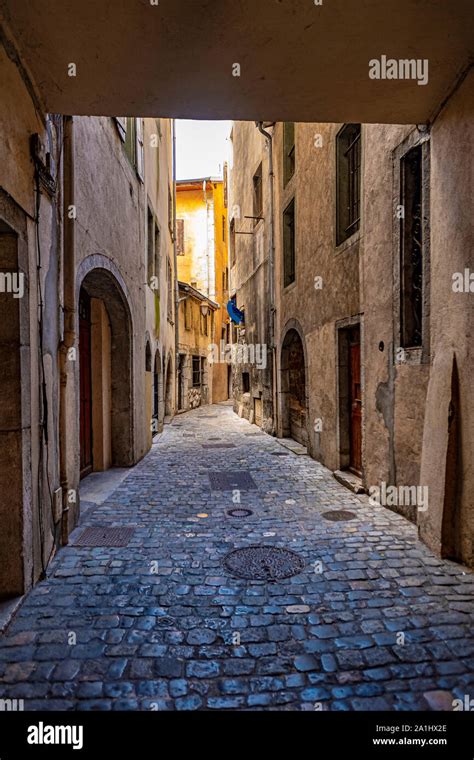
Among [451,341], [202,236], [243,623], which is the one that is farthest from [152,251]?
[202,236]

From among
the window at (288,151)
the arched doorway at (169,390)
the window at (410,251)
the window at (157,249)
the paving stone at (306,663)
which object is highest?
the window at (288,151)

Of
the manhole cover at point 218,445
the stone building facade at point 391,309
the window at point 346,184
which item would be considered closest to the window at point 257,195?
the stone building facade at point 391,309

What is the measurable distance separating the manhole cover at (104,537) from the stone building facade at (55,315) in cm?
19

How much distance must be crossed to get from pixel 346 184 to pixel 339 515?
5.43 m

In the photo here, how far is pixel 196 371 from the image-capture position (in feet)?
74.9

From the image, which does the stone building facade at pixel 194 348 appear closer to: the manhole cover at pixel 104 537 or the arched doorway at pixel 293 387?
the arched doorway at pixel 293 387

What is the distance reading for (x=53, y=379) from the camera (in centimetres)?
411

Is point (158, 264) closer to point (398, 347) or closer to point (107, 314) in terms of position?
point (107, 314)

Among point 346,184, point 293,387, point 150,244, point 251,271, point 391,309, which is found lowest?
point 293,387

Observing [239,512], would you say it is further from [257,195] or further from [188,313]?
[188,313]

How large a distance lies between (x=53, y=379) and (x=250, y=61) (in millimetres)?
3105

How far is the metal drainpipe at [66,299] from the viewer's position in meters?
4.39

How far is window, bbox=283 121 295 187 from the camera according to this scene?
1108 centimetres

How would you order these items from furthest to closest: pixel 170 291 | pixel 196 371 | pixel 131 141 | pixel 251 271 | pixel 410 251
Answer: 1. pixel 196 371
2. pixel 170 291
3. pixel 251 271
4. pixel 131 141
5. pixel 410 251
